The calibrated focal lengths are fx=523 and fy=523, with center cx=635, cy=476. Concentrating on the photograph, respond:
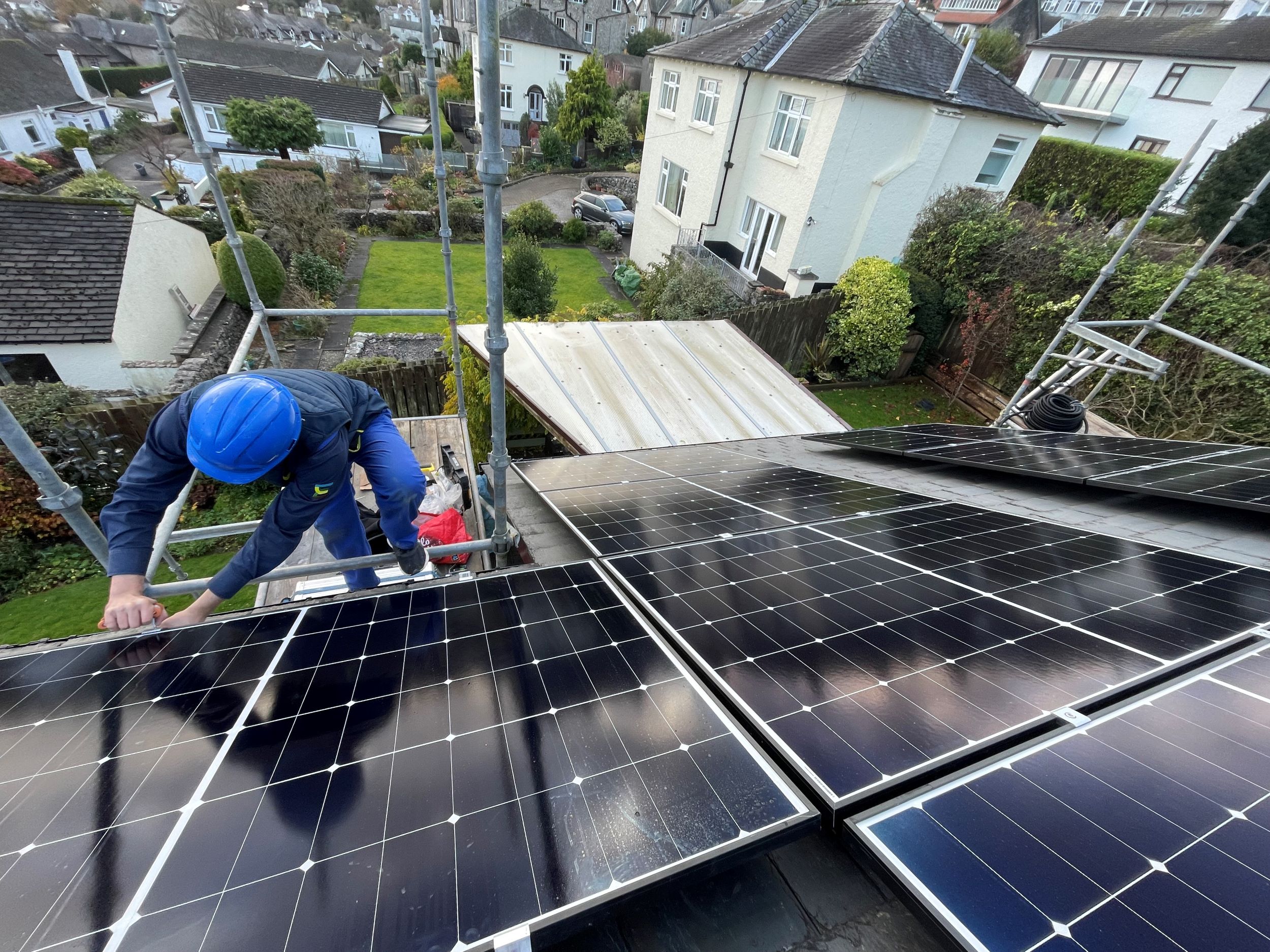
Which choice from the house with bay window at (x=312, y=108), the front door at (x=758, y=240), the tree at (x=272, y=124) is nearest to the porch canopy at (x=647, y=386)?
the front door at (x=758, y=240)

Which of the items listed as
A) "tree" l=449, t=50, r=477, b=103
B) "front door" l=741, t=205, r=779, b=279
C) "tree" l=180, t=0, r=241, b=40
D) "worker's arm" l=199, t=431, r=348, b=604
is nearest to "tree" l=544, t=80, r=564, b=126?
"tree" l=449, t=50, r=477, b=103

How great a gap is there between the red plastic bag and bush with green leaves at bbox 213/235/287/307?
13.1 meters

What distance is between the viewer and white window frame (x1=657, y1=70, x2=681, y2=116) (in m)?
21.6

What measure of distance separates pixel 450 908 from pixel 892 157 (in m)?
19.7

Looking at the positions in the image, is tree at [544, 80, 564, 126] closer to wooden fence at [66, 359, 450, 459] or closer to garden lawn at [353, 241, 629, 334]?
garden lawn at [353, 241, 629, 334]

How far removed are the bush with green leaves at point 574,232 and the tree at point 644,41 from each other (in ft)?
138

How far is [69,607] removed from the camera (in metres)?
7.68

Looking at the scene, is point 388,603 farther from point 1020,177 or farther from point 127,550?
point 1020,177

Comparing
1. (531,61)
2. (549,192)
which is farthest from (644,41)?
(549,192)

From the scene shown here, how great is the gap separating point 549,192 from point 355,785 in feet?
126

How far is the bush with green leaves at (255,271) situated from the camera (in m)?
15.5

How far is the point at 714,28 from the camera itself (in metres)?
22.1

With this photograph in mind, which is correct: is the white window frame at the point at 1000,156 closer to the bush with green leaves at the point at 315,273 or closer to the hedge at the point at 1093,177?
the hedge at the point at 1093,177

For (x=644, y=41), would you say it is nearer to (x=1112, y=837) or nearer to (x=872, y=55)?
(x=872, y=55)
